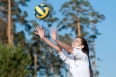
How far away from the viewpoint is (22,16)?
47.5m

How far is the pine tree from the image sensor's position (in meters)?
28.6

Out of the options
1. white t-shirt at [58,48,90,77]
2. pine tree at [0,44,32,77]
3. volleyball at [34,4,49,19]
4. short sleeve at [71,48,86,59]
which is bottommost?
pine tree at [0,44,32,77]

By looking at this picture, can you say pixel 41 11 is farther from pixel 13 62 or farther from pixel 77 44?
pixel 13 62

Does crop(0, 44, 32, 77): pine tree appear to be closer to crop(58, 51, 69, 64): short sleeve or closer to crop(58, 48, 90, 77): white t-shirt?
crop(58, 51, 69, 64): short sleeve

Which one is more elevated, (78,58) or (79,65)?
(78,58)

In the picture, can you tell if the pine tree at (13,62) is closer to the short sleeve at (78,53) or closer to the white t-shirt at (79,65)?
the white t-shirt at (79,65)

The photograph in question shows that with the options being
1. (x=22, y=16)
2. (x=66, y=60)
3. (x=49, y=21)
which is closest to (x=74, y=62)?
(x=66, y=60)

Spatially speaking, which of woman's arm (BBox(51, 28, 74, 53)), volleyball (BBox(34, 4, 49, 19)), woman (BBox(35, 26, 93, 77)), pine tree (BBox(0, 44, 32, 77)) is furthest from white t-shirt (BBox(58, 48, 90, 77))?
pine tree (BBox(0, 44, 32, 77))

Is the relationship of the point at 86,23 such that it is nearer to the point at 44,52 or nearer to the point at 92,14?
the point at 92,14

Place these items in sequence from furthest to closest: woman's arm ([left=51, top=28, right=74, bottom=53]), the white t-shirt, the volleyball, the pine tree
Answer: the pine tree → the volleyball → the white t-shirt → woman's arm ([left=51, top=28, right=74, bottom=53])

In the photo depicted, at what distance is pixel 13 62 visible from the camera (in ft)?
96.1

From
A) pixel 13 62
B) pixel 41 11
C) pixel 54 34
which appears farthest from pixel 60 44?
pixel 13 62

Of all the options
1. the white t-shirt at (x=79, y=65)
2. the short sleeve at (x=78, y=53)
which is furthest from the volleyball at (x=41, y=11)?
the short sleeve at (x=78, y=53)

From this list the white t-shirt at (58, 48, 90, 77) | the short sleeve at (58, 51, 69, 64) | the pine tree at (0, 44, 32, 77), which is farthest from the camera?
the pine tree at (0, 44, 32, 77)
